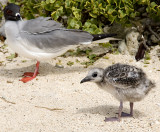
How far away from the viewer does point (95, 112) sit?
4.25 meters

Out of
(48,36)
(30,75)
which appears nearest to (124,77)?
(48,36)

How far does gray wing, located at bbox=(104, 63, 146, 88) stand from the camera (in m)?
3.69

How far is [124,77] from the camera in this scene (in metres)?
3.70

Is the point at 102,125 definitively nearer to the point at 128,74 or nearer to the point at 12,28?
the point at 128,74

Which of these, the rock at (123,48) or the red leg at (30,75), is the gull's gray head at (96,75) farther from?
the rock at (123,48)

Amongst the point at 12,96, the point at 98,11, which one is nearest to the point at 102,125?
the point at 12,96

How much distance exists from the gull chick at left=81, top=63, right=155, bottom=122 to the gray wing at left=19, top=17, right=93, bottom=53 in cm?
175

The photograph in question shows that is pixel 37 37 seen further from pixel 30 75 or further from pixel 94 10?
pixel 94 10

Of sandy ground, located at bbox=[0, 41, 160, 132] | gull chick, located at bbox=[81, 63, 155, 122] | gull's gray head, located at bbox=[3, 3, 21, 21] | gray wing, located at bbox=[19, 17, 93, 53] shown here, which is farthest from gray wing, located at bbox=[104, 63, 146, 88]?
gull's gray head, located at bbox=[3, 3, 21, 21]

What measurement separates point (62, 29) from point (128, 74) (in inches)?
89.0

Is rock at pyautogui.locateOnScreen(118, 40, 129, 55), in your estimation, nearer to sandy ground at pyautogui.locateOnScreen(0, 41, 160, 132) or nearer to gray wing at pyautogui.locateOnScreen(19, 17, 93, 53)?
sandy ground at pyautogui.locateOnScreen(0, 41, 160, 132)

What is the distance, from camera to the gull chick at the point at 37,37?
532 centimetres

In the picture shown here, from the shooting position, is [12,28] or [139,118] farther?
[12,28]

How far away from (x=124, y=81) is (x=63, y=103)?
4.13ft
